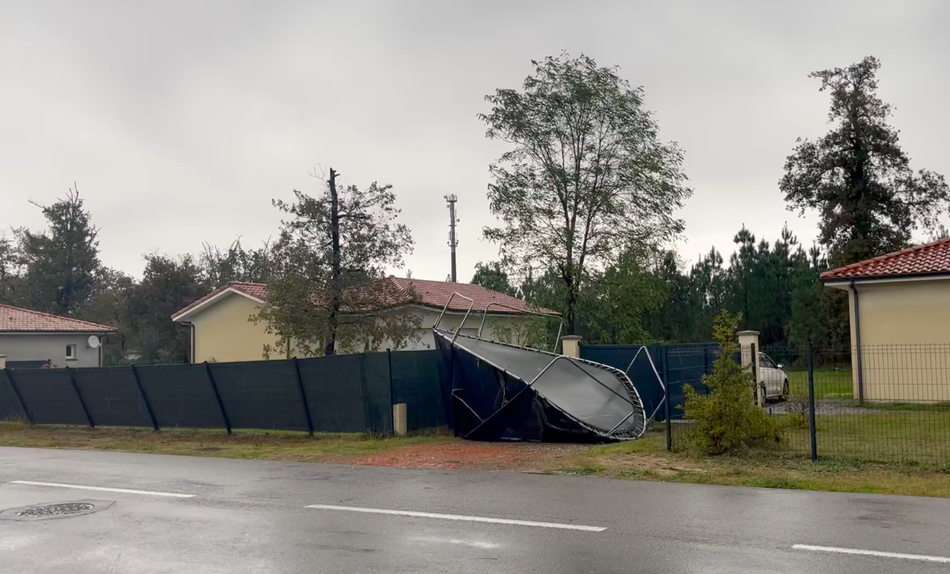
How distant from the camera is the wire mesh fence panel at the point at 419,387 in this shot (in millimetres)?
17391

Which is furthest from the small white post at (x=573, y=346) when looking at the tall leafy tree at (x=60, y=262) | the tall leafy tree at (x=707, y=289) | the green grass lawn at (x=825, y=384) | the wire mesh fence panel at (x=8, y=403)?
the tall leafy tree at (x=60, y=262)

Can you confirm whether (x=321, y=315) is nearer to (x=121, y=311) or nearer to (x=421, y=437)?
(x=421, y=437)

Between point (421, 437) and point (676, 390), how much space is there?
5.88 meters

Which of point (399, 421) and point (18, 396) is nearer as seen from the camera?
point (399, 421)

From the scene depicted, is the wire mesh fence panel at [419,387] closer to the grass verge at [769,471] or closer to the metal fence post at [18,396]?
the grass verge at [769,471]

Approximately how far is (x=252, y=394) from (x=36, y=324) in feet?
86.5

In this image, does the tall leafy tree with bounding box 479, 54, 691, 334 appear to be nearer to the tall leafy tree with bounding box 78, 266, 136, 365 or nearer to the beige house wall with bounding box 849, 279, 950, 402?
the beige house wall with bounding box 849, 279, 950, 402

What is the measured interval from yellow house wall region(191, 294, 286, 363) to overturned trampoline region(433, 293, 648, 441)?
17979mm

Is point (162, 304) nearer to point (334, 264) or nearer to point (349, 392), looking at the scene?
point (334, 264)

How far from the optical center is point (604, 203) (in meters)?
26.1

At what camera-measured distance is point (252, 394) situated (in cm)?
1936

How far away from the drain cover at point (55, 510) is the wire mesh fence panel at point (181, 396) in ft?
30.8

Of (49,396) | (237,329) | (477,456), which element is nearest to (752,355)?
(477,456)

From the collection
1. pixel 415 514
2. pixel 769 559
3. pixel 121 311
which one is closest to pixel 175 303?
pixel 121 311
